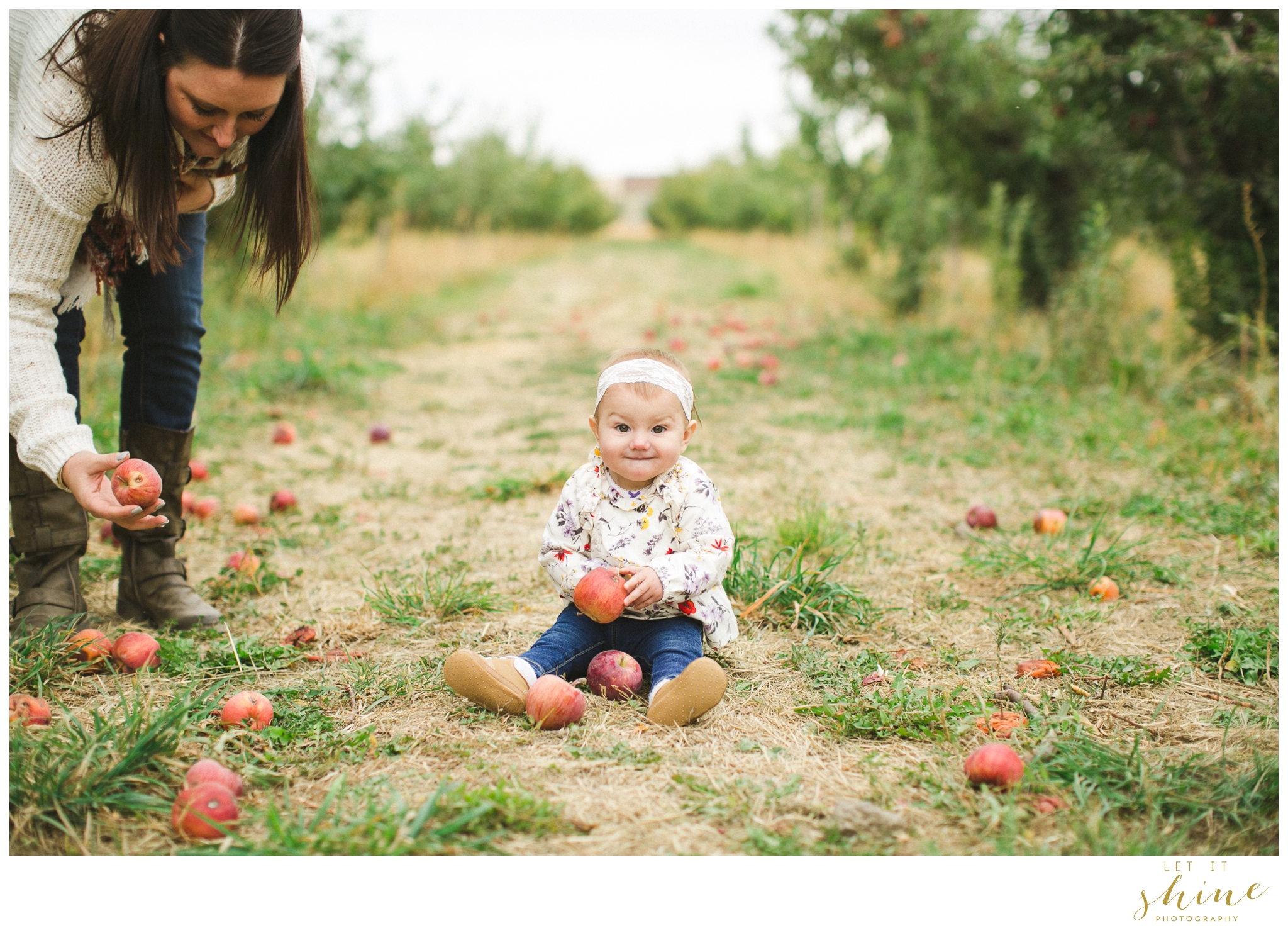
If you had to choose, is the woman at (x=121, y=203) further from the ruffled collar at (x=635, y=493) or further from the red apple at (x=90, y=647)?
the ruffled collar at (x=635, y=493)

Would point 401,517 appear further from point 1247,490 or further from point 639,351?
point 1247,490

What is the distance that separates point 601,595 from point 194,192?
1.47 meters

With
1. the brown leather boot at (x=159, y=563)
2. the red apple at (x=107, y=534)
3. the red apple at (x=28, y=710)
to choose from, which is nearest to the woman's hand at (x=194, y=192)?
the brown leather boot at (x=159, y=563)

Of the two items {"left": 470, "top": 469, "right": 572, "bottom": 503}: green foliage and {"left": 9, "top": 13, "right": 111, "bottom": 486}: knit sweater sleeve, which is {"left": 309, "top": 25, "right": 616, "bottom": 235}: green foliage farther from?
{"left": 9, "top": 13, "right": 111, "bottom": 486}: knit sweater sleeve

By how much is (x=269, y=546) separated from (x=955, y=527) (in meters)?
2.65

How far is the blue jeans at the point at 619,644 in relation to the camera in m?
2.22

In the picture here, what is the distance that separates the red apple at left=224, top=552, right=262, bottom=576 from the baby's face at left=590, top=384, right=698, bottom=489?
1.42m

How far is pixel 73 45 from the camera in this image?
2.04 meters

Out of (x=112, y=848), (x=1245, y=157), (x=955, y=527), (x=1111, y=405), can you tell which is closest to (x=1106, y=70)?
(x=1245, y=157)

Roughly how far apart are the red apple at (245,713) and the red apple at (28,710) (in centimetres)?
35

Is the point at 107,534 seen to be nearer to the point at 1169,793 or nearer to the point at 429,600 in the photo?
the point at 429,600

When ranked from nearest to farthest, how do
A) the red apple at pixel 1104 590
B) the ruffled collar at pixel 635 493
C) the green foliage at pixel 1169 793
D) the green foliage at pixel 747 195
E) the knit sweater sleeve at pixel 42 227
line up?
the green foliage at pixel 1169 793 < the knit sweater sleeve at pixel 42 227 < the ruffled collar at pixel 635 493 < the red apple at pixel 1104 590 < the green foliage at pixel 747 195

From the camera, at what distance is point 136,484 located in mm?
2092

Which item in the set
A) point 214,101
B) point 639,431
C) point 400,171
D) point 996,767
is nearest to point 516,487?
point 639,431
